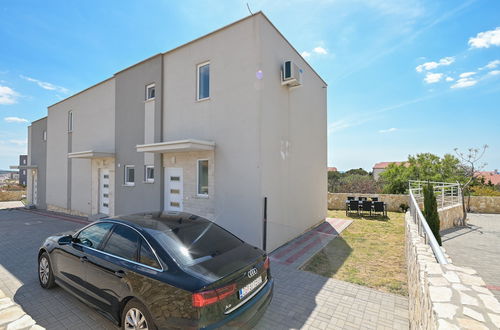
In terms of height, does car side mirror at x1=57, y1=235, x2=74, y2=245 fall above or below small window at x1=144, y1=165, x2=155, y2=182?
below

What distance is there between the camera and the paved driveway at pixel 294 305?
3.47 meters

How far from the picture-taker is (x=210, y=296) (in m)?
2.47

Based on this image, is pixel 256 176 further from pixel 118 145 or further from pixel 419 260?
pixel 118 145

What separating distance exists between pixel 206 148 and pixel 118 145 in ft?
20.4

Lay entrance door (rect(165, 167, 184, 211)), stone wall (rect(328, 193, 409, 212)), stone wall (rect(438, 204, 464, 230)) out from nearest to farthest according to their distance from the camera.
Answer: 1. entrance door (rect(165, 167, 184, 211))
2. stone wall (rect(438, 204, 464, 230))
3. stone wall (rect(328, 193, 409, 212))

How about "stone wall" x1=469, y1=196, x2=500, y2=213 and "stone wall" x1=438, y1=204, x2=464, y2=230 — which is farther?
"stone wall" x1=469, y1=196, x2=500, y2=213

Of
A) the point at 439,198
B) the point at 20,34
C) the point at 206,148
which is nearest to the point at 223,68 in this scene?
the point at 206,148

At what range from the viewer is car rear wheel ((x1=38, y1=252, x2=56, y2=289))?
4.31m

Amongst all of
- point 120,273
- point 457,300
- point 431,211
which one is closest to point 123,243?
point 120,273

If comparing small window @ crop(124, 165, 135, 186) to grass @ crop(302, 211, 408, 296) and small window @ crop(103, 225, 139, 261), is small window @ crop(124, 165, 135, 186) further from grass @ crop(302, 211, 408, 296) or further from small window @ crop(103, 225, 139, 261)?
grass @ crop(302, 211, 408, 296)

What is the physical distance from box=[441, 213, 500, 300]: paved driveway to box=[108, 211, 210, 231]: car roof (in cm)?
642

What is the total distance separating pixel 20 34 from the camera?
9039 millimetres

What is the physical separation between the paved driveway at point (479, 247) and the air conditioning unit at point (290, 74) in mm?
7098

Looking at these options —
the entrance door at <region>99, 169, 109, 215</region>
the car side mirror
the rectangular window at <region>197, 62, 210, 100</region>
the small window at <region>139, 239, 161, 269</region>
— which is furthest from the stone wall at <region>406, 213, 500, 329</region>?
the entrance door at <region>99, 169, 109, 215</region>
